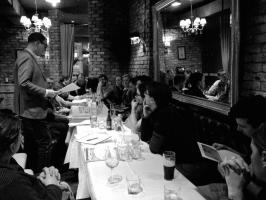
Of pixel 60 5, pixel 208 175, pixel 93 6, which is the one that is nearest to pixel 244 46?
pixel 208 175

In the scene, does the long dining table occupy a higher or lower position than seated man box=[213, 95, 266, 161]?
lower

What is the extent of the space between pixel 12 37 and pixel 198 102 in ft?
25.6

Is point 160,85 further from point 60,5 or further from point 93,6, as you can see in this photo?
point 60,5

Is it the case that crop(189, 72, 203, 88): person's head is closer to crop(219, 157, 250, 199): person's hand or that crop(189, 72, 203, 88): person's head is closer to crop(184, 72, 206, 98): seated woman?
crop(184, 72, 206, 98): seated woman

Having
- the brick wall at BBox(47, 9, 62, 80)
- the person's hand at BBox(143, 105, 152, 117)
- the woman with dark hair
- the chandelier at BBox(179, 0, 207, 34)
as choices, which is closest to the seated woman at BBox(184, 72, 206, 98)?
the chandelier at BBox(179, 0, 207, 34)

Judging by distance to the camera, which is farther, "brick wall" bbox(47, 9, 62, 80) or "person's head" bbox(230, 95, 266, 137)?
"brick wall" bbox(47, 9, 62, 80)

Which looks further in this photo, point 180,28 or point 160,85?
point 180,28

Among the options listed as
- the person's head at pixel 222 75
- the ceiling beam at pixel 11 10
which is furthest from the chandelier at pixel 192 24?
the ceiling beam at pixel 11 10

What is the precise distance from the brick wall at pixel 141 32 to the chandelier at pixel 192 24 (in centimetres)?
120

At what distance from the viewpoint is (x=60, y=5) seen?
28.6 feet

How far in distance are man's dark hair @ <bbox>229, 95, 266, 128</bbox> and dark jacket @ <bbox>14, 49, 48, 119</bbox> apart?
2360mm

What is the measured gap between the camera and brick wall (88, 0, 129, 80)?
6.39 metres

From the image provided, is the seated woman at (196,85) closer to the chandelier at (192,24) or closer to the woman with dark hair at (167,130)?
the chandelier at (192,24)

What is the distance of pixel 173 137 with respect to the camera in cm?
219
